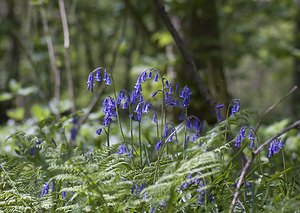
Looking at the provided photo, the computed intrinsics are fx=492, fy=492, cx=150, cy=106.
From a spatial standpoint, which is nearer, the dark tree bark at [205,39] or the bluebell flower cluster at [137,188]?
the bluebell flower cluster at [137,188]

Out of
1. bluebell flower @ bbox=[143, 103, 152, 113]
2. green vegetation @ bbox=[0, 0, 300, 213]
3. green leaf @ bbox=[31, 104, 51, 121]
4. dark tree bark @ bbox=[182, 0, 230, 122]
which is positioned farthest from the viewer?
dark tree bark @ bbox=[182, 0, 230, 122]

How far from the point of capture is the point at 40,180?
212cm

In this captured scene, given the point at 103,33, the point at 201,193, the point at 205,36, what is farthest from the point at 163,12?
the point at 103,33

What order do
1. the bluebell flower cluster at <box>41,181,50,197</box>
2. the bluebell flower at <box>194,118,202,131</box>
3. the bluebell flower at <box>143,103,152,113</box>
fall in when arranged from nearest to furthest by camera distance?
the bluebell flower cluster at <box>41,181,50,197</box>, the bluebell flower at <box>143,103,152,113</box>, the bluebell flower at <box>194,118,202,131</box>

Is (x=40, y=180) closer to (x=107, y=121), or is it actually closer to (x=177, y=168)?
(x=107, y=121)

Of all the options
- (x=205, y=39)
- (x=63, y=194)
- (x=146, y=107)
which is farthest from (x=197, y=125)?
(x=205, y=39)

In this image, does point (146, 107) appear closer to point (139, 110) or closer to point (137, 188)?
point (139, 110)

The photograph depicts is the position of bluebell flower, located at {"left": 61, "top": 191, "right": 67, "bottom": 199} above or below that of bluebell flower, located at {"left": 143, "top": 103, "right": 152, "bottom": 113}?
below

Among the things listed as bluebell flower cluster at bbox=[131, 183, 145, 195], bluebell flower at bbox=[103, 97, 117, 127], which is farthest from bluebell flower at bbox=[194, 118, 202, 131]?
bluebell flower cluster at bbox=[131, 183, 145, 195]

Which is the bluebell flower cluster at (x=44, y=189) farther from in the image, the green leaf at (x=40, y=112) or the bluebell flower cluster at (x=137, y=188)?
the green leaf at (x=40, y=112)

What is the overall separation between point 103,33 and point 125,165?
384 inches

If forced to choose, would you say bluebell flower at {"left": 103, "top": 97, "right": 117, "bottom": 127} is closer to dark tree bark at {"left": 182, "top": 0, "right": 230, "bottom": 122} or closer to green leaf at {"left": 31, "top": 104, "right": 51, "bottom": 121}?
green leaf at {"left": 31, "top": 104, "right": 51, "bottom": 121}

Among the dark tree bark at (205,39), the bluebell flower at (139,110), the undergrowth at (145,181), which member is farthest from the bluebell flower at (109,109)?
the dark tree bark at (205,39)

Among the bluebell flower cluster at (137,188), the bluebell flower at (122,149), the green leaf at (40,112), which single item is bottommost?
the bluebell flower cluster at (137,188)
